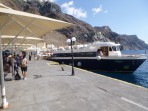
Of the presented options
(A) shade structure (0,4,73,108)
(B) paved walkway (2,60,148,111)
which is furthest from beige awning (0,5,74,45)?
(B) paved walkway (2,60,148,111)

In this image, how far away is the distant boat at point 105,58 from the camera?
99.0 ft

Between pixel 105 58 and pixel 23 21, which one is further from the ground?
pixel 23 21

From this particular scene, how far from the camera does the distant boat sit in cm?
3019

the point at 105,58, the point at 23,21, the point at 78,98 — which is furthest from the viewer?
the point at 105,58

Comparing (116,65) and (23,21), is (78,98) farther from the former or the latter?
(116,65)

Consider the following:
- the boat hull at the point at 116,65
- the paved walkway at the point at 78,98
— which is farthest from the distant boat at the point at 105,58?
the paved walkway at the point at 78,98

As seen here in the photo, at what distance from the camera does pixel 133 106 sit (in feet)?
27.6

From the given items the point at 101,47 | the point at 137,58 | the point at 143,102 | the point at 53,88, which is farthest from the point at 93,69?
the point at 143,102

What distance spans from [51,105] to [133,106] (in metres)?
3.17

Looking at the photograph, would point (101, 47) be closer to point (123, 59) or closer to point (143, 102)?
point (123, 59)

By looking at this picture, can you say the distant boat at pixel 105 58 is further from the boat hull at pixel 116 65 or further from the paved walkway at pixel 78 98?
the paved walkway at pixel 78 98

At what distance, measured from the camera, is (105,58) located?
3048cm

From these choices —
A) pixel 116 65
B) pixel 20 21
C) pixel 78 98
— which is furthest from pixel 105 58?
pixel 78 98

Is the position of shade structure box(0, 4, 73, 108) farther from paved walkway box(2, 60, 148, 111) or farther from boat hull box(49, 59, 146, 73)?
boat hull box(49, 59, 146, 73)
